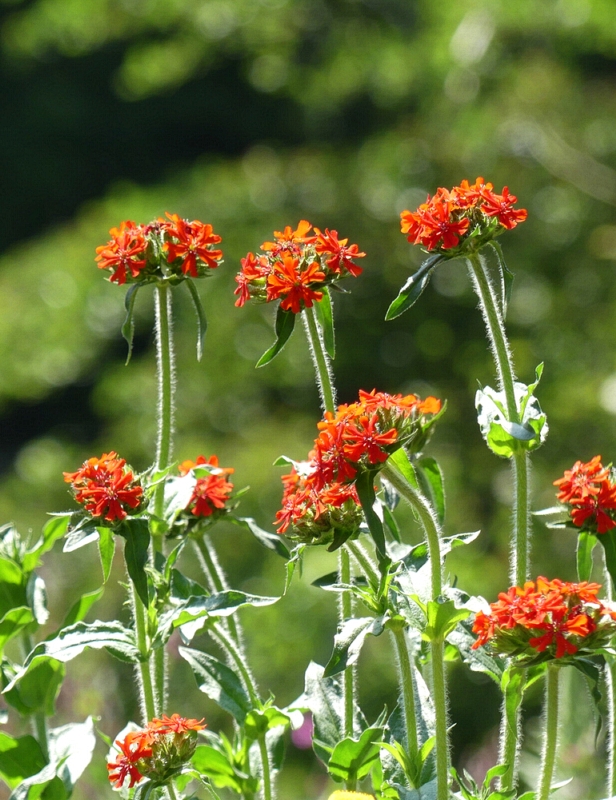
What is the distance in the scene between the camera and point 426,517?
0.64 m

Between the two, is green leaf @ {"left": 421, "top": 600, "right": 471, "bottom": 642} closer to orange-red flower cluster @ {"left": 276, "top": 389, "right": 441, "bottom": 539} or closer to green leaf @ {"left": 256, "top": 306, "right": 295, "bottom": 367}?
orange-red flower cluster @ {"left": 276, "top": 389, "right": 441, "bottom": 539}

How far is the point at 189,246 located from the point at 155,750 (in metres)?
0.35

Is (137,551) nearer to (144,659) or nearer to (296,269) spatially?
(144,659)

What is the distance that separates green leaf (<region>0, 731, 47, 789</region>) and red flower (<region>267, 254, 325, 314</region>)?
41 centimetres

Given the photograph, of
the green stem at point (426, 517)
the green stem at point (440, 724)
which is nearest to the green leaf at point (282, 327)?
the green stem at point (426, 517)

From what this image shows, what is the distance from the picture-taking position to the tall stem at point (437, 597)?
2.05ft

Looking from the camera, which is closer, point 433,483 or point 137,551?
point 137,551

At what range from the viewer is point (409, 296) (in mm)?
667

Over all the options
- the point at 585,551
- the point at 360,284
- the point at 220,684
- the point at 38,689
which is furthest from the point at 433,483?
the point at 360,284

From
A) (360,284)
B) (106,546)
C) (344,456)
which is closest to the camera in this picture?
(344,456)

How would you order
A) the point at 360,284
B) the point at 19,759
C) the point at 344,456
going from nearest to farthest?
the point at 344,456 → the point at 19,759 → the point at 360,284

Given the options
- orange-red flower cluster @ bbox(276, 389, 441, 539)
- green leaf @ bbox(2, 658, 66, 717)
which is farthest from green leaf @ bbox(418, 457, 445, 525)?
green leaf @ bbox(2, 658, 66, 717)

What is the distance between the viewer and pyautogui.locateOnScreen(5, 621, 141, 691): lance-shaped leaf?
695mm

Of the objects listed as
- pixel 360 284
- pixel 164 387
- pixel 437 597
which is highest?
pixel 360 284
